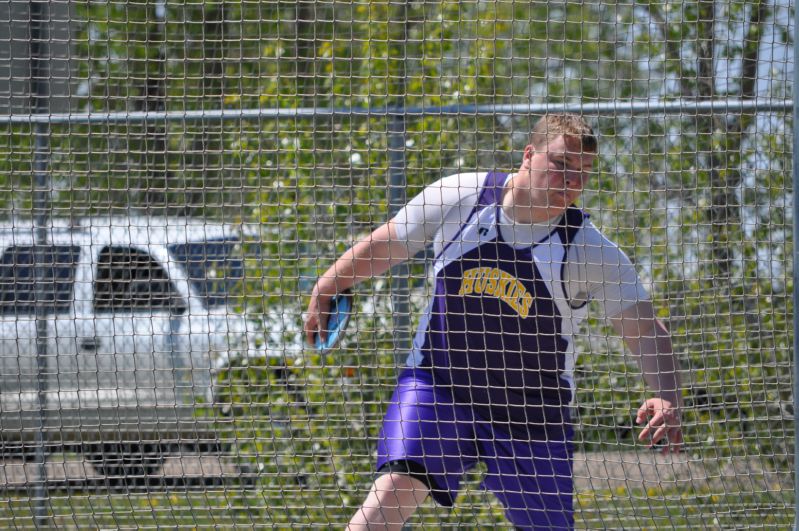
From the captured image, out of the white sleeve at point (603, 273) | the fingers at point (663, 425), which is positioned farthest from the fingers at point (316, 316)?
the fingers at point (663, 425)

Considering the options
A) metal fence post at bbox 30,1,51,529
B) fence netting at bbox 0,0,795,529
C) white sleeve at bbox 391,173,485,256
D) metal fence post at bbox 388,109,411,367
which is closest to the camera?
white sleeve at bbox 391,173,485,256

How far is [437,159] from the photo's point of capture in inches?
164

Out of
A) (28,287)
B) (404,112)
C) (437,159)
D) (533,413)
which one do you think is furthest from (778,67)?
Result: (28,287)

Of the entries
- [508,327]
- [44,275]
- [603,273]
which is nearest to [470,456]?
[508,327]

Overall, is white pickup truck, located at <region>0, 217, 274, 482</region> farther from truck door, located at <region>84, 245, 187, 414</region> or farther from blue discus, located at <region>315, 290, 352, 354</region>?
blue discus, located at <region>315, 290, 352, 354</region>

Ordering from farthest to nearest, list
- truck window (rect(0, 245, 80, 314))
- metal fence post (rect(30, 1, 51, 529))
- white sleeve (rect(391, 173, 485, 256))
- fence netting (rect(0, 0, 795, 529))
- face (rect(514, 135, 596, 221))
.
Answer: truck window (rect(0, 245, 80, 314))
metal fence post (rect(30, 1, 51, 529))
fence netting (rect(0, 0, 795, 529))
white sleeve (rect(391, 173, 485, 256))
face (rect(514, 135, 596, 221))

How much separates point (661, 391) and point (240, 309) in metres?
2.01

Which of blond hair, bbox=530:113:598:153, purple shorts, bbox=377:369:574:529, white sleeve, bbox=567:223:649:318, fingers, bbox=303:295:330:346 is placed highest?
blond hair, bbox=530:113:598:153

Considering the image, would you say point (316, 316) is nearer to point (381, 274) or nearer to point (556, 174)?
point (381, 274)

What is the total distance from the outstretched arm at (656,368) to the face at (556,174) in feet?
1.41

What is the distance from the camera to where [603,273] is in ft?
9.66

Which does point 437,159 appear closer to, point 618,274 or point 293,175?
point 293,175

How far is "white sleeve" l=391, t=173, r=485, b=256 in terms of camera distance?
297cm

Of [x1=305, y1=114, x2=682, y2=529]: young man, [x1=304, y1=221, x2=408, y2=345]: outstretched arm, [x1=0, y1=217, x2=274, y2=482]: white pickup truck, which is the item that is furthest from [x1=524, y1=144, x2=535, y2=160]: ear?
[x1=0, y1=217, x2=274, y2=482]: white pickup truck
